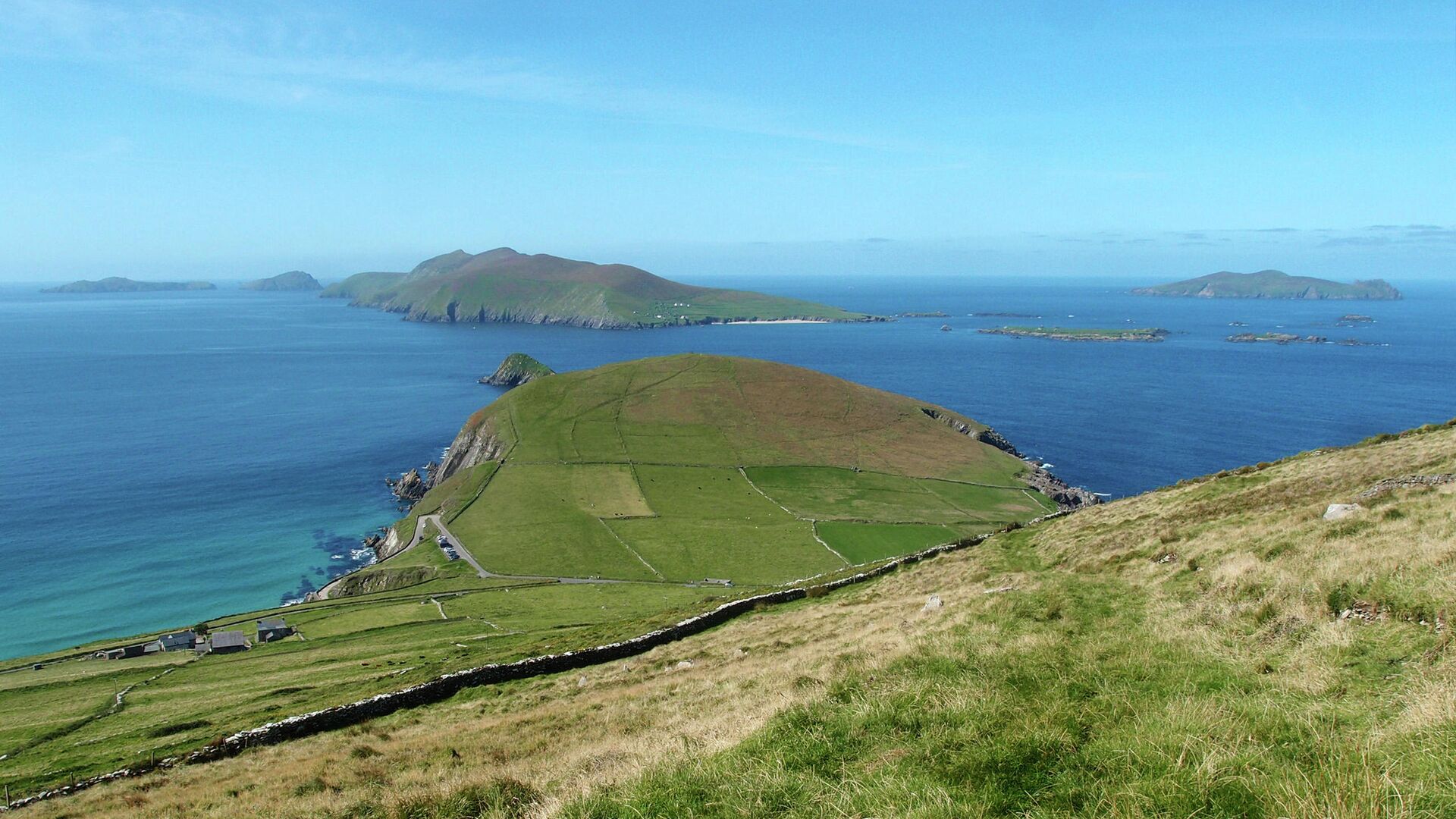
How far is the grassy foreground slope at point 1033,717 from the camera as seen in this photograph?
7.56 metres

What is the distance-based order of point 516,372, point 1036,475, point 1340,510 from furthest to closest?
1. point 516,372
2. point 1036,475
3. point 1340,510

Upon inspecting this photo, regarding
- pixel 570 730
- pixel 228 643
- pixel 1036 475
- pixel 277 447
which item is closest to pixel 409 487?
pixel 277 447

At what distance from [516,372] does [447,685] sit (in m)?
171

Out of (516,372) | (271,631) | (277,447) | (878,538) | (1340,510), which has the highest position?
(1340,510)

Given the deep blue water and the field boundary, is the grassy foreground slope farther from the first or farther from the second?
the deep blue water

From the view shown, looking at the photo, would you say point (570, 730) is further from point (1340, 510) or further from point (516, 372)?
point (516, 372)

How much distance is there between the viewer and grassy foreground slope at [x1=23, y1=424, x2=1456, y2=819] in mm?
7559

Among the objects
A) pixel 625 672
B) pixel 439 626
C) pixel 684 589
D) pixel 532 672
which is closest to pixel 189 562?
pixel 439 626

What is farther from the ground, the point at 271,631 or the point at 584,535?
the point at 271,631

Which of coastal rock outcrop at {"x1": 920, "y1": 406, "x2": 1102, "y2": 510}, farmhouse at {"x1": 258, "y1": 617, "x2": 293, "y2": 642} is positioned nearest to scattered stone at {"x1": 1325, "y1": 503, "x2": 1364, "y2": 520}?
farmhouse at {"x1": 258, "y1": 617, "x2": 293, "y2": 642}

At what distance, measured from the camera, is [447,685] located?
29000 millimetres

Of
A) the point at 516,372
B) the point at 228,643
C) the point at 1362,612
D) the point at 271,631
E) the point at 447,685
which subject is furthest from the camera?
the point at 516,372

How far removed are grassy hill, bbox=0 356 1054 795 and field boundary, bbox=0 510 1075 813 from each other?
3.24 metres

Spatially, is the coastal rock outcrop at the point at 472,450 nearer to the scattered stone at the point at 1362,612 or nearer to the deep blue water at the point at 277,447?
the deep blue water at the point at 277,447
